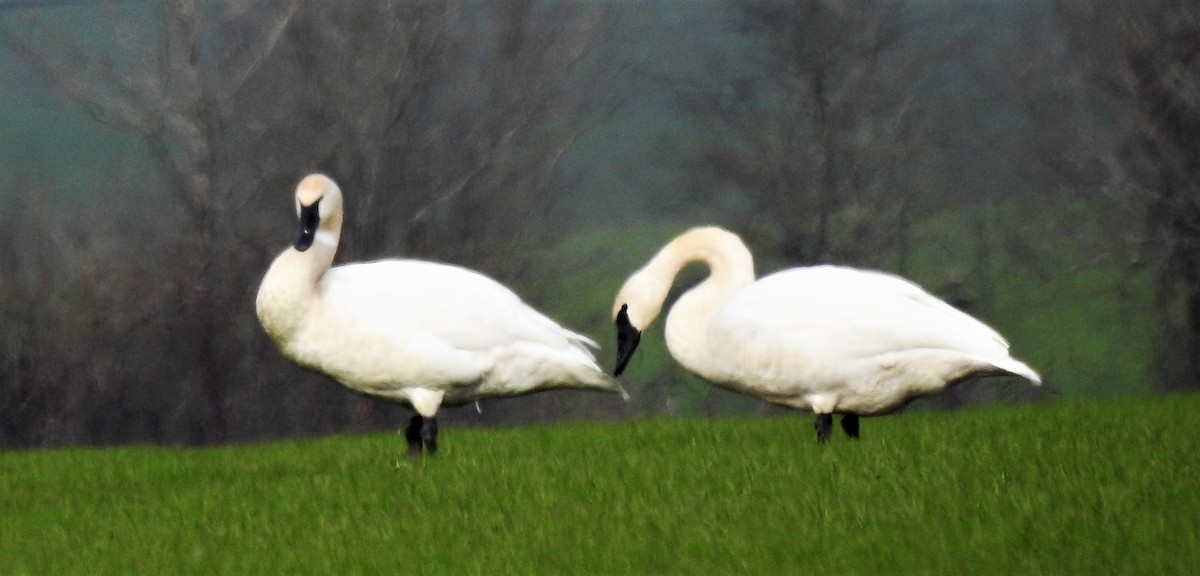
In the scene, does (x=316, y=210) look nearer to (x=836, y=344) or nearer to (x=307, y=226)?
(x=307, y=226)

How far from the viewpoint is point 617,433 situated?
11625mm

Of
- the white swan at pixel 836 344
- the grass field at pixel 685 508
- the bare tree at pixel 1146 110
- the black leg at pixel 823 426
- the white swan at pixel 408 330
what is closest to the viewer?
the grass field at pixel 685 508

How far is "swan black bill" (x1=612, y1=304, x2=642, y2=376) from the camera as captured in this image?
1000cm

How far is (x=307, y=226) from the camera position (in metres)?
9.97

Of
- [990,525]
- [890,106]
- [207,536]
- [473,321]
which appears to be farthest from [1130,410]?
[890,106]

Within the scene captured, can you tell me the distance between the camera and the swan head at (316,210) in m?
9.91

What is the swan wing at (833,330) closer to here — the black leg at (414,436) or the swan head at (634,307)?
the swan head at (634,307)

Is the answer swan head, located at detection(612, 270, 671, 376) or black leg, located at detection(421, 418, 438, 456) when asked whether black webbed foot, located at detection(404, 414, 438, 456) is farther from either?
swan head, located at detection(612, 270, 671, 376)

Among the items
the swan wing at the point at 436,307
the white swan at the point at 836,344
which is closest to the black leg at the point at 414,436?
the swan wing at the point at 436,307

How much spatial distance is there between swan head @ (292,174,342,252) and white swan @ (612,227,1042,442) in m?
2.26

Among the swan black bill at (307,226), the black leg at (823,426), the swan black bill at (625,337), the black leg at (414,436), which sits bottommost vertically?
the black leg at (823,426)

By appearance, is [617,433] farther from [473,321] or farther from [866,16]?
[866,16]

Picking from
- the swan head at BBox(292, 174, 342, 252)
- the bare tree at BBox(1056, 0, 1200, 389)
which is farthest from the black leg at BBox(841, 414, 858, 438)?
the bare tree at BBox(1056, 0, 1200, 389)

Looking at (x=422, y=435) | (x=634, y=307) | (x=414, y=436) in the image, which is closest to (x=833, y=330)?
(x=634, y=307)
